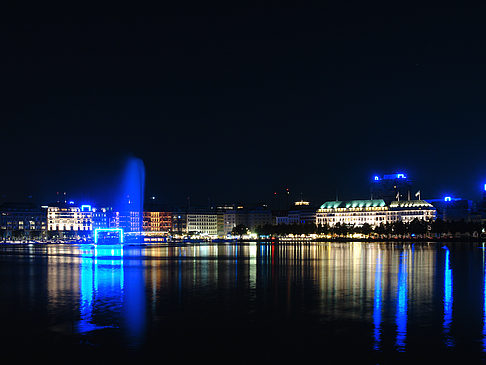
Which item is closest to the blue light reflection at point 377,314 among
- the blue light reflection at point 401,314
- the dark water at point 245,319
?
the dark water at point 245,319

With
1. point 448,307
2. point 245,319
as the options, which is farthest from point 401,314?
point 245,319

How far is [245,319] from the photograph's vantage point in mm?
26750

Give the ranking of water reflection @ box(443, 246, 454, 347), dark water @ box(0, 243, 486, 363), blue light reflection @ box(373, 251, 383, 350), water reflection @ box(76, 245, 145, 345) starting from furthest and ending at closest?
water reflection @ box(76, 245, 145, 345) < water reflection @ box(443, 246, 454, 347) < blue light reflection @ box(373, 251, 383, 350) < dark water @ box(0, 243, 486, 363)

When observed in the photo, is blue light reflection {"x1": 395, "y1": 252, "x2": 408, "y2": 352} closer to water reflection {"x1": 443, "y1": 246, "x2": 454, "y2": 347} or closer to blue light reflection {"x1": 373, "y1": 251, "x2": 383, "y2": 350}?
blue light reflection {"x1": 373, "y1": 251, "x2": 383, "y2": 350}

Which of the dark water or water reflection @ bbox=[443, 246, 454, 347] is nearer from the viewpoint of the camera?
the dark water

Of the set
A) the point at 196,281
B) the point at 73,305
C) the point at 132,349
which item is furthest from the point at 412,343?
the point at 196,281

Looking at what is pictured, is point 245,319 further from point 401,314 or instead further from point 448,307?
point 448,307

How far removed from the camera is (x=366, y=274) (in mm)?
46938

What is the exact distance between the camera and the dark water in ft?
67.1

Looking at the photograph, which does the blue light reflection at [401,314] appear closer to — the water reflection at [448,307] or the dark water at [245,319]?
the dark water at [245,319]

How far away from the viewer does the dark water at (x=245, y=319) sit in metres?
20.5

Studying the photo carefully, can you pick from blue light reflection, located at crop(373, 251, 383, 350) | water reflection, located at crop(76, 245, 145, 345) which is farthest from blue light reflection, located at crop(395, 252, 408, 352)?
water reflection, located at crop(76, 245, 145, 345)

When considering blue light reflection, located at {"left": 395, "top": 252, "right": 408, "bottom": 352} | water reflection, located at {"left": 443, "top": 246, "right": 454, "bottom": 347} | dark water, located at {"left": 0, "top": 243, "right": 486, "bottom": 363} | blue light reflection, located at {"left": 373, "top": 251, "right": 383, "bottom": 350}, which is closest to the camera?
dark water, located at {"left": 0, "top": 243, "right": 486, "bottom": 363}

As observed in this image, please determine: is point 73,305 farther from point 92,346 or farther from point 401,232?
point 401,232
